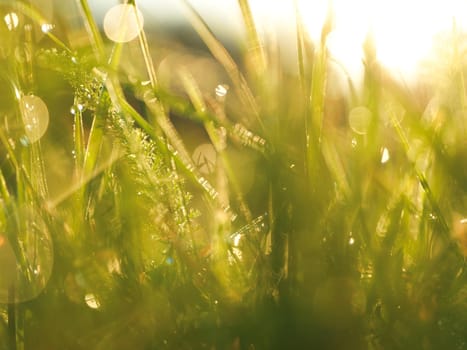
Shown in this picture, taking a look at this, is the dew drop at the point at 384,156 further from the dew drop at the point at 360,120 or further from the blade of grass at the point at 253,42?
the blade of grass at the point at 253,42

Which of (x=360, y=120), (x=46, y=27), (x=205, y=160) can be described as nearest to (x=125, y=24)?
(x=46, y=27)


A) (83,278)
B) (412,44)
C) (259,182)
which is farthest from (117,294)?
(412,44)

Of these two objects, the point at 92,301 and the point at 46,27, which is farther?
the point at 46,27

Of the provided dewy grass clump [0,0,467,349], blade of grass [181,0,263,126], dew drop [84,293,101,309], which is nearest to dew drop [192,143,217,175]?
dewy grass clump [0,0,467,349]

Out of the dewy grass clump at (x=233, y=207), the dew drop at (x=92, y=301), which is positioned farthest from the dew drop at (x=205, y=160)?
the dew drop at (x=92, y=301)

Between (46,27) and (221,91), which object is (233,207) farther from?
(46,27)

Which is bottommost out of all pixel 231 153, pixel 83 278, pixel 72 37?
pixel 83 278

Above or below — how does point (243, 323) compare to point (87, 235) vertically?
below

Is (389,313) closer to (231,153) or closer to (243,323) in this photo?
(243,323)
